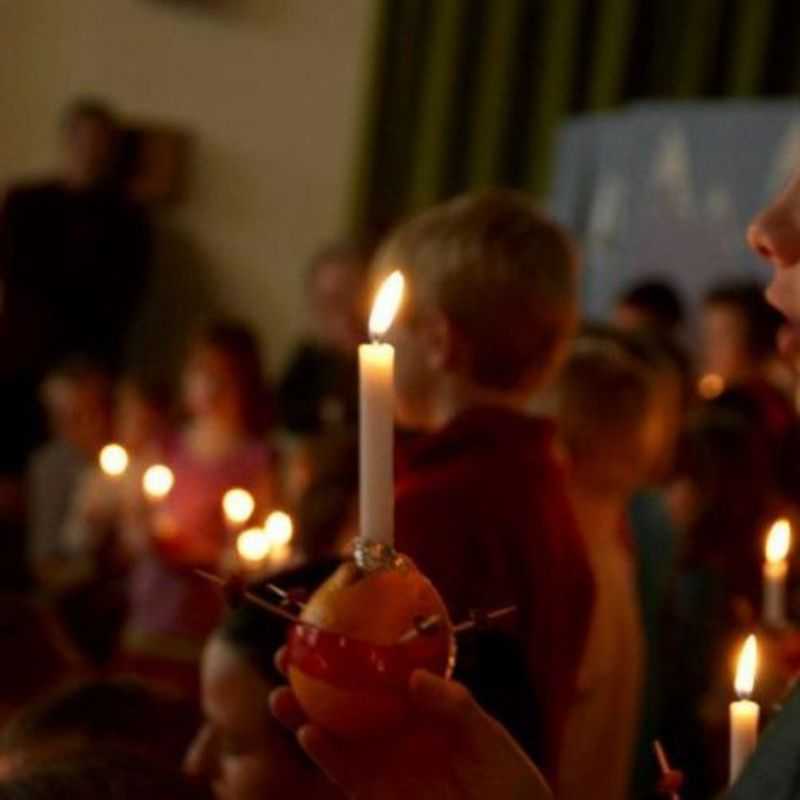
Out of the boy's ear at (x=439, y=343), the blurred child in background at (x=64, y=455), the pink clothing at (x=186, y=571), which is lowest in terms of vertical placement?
the blurred child in background at (x=64, y=455)

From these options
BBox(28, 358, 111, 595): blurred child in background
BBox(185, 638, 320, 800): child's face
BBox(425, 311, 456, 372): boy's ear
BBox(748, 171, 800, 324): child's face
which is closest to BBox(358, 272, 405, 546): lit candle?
BBox(748, 171, 800, 324): child's face

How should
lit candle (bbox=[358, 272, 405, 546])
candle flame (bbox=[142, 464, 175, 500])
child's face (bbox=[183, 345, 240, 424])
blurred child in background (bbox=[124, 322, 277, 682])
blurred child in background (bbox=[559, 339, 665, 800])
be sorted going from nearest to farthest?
lit candle (bbox=[358, 272, 405, 546])
blurred child in background (bbox=[559, 339, 665, 800])
candle flame (bbox=[142, 464, 175, 500])
blurred child in background (bbox=[124, 322, 277, 682])
child's face (bbox=[183, 345, 240, 424])

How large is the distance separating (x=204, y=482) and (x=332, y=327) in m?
0.80

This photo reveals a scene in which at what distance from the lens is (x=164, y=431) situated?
4.48 meters

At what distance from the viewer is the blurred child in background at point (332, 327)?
439cm

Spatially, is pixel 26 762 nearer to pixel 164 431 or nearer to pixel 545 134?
pixel 164 431

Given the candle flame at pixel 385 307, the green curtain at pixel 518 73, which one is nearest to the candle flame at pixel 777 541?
the candle flame at pixel 385 307

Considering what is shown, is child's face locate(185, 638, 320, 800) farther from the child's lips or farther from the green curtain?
the green curtain

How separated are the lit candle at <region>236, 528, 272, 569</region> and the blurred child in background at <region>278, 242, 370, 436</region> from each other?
172cm

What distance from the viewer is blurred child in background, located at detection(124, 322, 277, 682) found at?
337 cm

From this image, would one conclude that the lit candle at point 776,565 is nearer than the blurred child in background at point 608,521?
Yes

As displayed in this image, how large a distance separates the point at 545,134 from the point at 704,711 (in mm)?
3272

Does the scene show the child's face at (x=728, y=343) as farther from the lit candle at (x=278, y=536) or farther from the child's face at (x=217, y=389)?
the lit candle at (x=278, y=536)

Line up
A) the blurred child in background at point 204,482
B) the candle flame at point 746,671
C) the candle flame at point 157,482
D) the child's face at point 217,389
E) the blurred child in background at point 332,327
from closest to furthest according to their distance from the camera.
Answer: the candle flame at point 746,671, the candle flame at point 157,482, the blurred child in background at point 204,482, the child's face at point 217,389, the blurred child in background at point 332,327
